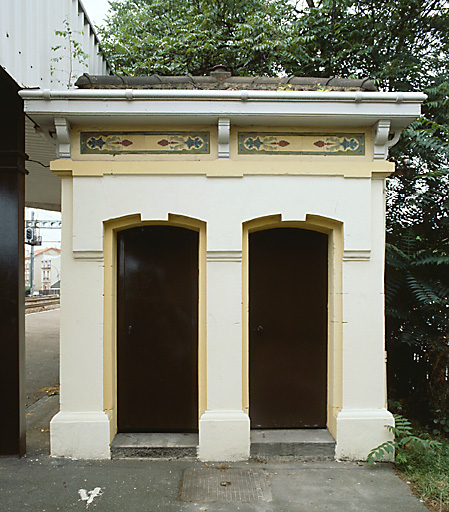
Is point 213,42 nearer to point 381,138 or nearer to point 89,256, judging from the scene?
point 381,138

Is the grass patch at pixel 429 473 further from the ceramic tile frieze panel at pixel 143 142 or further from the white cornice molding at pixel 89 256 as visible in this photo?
the ceramic tile frieze panel at pixel 143 142

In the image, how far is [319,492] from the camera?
3.66 metres

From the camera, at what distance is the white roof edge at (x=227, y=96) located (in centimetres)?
405

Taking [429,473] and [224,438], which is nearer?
[429,473]

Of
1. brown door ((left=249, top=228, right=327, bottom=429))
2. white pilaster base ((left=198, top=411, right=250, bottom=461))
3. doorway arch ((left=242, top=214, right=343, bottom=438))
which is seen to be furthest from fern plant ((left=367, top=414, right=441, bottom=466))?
white pilaster base ((left=198, top=411, right=250, bottom=461))

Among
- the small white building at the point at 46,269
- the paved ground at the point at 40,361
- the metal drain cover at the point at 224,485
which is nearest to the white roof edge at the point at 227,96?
the metal drain cover at the point at 224,485

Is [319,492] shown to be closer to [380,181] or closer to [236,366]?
[236,366]

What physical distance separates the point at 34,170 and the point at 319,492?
631 cm

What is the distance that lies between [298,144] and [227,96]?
0.97m

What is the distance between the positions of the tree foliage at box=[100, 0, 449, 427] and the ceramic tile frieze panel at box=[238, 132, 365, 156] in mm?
1394

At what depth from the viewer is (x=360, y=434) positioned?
4230 millimetres

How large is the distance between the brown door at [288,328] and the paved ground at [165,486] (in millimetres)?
623

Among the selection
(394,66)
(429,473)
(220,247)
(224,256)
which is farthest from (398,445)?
(394,66)

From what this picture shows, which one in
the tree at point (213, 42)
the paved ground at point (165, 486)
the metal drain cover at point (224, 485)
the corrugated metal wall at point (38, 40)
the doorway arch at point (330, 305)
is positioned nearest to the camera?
the paved ground at point (165, 486)
